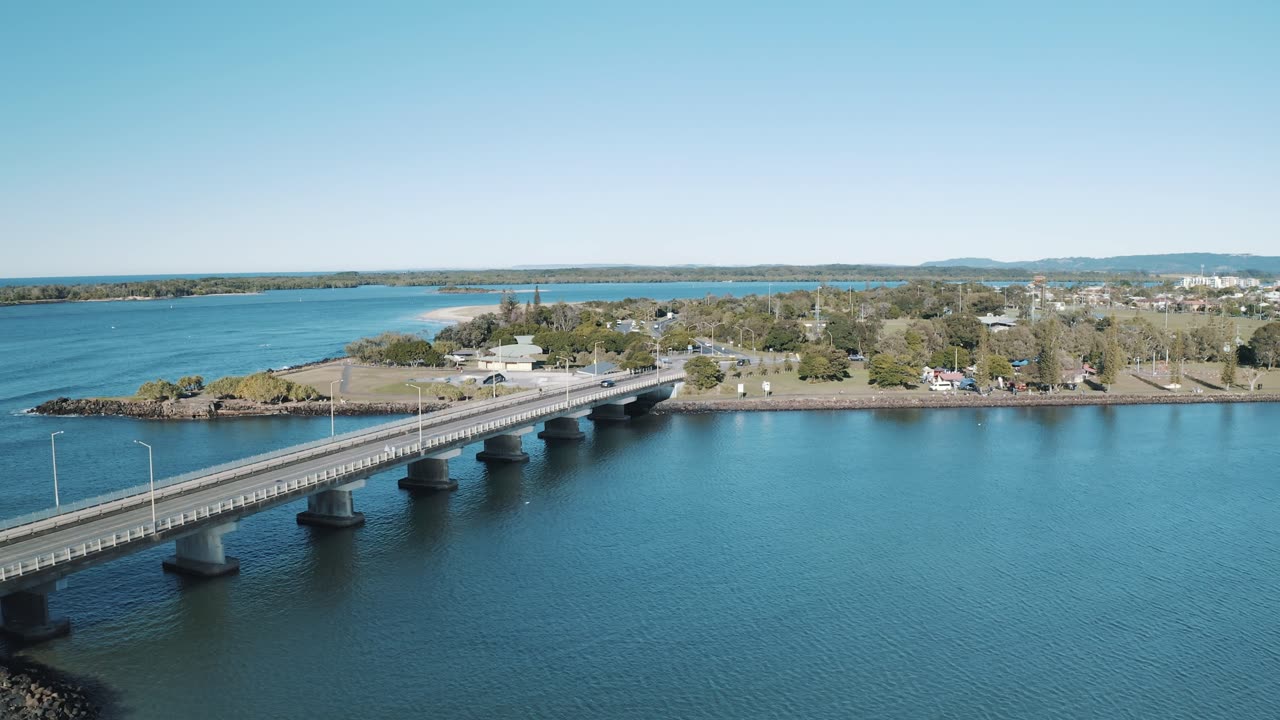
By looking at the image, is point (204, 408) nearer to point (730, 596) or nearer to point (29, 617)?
point (29, 617)

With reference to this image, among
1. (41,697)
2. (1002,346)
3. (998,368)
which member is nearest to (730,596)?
(41,697)

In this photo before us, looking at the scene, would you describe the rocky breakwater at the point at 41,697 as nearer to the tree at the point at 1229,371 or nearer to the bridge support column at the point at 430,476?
the bridge support column at the point at 430,476

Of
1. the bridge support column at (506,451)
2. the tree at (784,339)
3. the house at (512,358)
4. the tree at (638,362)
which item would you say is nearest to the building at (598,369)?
the tree at (638,362)

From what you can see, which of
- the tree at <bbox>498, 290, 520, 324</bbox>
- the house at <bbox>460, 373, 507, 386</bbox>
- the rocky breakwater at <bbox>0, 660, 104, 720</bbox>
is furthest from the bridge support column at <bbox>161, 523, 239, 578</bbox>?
the tree at <bbox>498, 290, 520, 324</bbox>

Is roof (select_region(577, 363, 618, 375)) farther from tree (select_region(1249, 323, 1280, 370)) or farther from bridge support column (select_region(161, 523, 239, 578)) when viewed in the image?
tree (select_region(1249, 323, 1280, 370))

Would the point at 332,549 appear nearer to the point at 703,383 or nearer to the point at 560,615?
the point at 560,615
